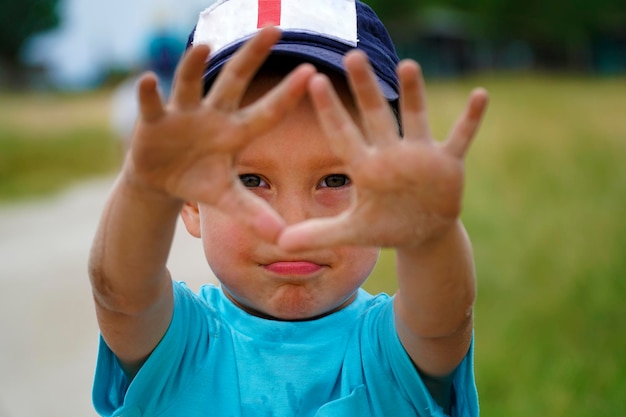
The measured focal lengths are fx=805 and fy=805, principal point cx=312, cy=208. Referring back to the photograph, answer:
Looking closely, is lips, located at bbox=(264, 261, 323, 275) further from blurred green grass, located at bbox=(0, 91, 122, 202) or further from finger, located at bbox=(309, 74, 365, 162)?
blurred green grass, located at bbox=(0, 91, 122, 202)

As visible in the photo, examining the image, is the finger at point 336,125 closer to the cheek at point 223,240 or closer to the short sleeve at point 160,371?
the cheek at point 223,240

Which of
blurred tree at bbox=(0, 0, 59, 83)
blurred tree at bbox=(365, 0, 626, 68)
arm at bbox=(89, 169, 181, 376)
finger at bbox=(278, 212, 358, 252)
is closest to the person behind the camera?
finger at bbox=(278, 212, 358, 252)

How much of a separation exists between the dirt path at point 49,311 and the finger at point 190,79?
7.19 ft

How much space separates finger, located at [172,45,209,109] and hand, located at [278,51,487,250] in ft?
0.55

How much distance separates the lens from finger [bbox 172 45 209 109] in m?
1.17

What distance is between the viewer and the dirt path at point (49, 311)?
3.20 metres

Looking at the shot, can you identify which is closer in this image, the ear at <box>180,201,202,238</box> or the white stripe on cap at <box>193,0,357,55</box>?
the white stripe on cap at <box>193,0,357,55</box>

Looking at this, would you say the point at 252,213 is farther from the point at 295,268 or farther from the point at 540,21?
the point at 540,21

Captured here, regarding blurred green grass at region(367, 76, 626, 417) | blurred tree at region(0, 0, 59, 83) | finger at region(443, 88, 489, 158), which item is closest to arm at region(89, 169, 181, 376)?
finger at region(443, 88, 489, 158)

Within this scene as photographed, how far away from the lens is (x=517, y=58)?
4003 cm

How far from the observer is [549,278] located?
13.4 ft

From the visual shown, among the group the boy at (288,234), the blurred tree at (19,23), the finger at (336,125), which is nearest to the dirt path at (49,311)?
the boy at (288,234)

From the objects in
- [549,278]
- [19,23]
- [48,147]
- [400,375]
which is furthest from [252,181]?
[19,23]

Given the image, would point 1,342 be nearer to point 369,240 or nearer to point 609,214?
point 369,240
